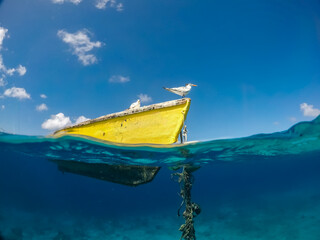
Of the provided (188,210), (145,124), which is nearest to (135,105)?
(145,124)

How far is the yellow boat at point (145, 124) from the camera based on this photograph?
5.91m

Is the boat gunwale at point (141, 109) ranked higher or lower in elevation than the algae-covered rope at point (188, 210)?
higher

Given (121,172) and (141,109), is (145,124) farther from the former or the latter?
(121,172)

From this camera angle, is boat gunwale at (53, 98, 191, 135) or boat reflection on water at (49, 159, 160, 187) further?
boat reflection on water at (49, 159, 160, 187)

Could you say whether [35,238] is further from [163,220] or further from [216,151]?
[216,151]

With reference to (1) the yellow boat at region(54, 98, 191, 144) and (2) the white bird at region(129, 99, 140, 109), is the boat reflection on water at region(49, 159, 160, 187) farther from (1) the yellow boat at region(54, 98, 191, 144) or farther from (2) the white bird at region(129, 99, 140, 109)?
(2) the white bird at region(129, 99, 140, 109)

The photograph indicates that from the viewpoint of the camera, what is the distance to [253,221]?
22.0m

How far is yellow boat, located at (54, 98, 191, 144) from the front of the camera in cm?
591

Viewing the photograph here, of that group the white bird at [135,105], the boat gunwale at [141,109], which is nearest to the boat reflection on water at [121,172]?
the boat gunwale at [141,109]

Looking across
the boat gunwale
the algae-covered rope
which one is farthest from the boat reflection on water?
the boat gunwale

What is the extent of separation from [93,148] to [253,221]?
22.3 m

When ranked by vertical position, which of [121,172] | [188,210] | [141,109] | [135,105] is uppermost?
[135,105]

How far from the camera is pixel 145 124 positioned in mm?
6297

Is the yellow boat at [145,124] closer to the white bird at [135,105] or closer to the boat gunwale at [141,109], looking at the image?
the boat gunwale at [141,109]
